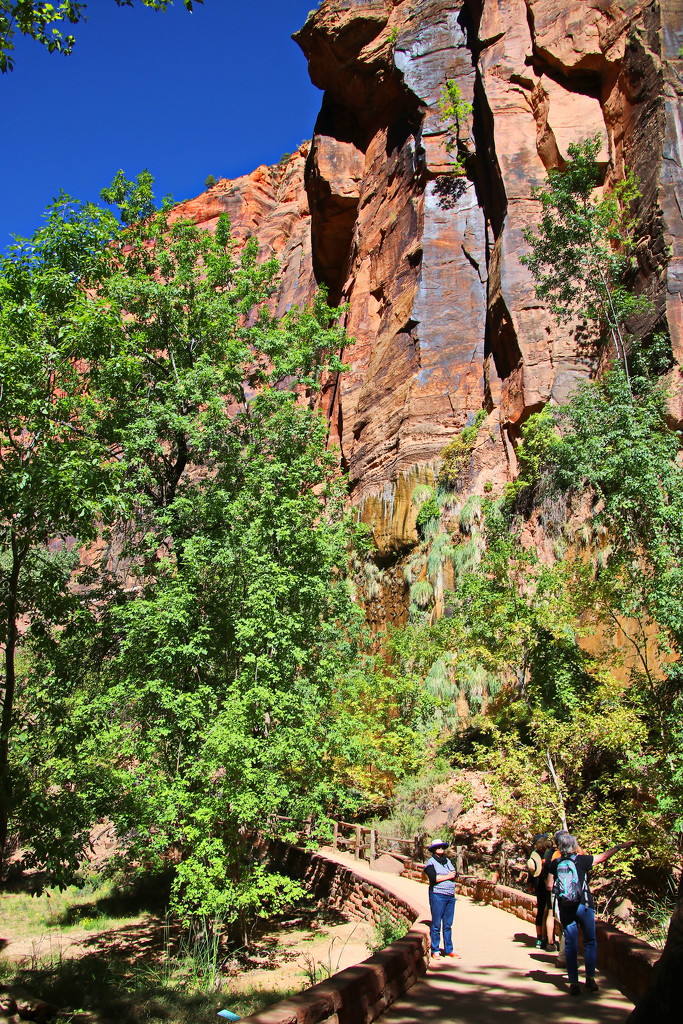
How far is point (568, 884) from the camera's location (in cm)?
647

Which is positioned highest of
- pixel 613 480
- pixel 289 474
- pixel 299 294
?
pixel 299 294

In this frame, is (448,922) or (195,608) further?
(195,608)

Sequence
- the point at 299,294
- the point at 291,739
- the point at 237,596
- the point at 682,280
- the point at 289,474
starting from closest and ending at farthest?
1. the point at 291,739
2. the point at 237,596
3. the point at 289,474
4. the point at 682,280
5. the point at 299,294

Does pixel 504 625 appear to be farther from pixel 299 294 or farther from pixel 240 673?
pixel 299 294

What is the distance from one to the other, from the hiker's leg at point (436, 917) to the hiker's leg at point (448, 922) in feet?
0.24

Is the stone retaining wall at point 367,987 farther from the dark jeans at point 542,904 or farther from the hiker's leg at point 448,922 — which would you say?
the dark jeans at point 542,904

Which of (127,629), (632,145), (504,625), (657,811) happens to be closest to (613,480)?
(504,625)

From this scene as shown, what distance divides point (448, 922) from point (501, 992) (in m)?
1.71

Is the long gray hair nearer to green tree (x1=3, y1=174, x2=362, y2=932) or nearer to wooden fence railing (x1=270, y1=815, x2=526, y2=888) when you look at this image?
green tree (x1=3, y1=174, x2=362, y2=932)

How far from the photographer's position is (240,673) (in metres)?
11.7

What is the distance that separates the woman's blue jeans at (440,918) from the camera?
25.6 ft

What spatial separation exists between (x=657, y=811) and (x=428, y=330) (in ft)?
76.8

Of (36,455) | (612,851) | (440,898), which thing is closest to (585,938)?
(440,898)

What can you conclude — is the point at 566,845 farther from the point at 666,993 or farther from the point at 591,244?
the point at 591,244
